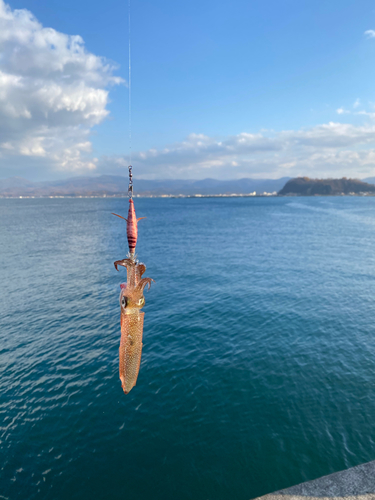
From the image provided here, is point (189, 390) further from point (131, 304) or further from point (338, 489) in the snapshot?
point (131, 304)

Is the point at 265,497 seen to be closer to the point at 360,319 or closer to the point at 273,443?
the point at 273,443

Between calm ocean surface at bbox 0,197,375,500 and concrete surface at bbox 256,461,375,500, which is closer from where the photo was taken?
concrete surface at bbox 256,461,375,500

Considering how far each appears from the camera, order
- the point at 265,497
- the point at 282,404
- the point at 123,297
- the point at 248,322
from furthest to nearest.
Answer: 1. the point at 248,322
2. the point at 282,404
3. the point at 265,497
4. the point at 123,297

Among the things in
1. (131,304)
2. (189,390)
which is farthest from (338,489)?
(131,304)

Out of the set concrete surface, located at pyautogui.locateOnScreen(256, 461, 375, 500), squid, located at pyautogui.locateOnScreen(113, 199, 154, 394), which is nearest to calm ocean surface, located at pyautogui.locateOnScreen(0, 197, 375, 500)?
concrete surface, located at pyautogui.locateOnScreen(256, 461, 375, 500)

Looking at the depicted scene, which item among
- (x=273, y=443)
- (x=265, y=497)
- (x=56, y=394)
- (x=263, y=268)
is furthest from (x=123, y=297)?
(x=263, y=268)

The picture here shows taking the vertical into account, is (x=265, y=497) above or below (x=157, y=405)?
above

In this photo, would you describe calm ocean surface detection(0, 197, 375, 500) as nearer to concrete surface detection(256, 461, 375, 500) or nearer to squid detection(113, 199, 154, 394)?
concrete surface detection(256, 461, 375, 500)
